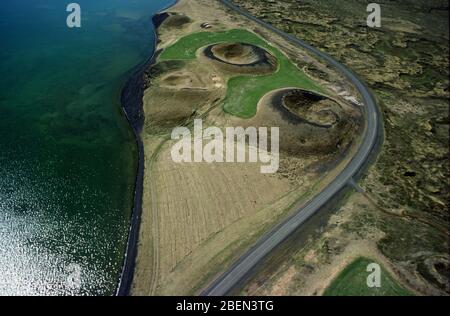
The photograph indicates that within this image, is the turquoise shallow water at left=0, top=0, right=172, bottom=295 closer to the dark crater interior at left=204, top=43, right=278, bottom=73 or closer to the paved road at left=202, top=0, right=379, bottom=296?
the paved road at left=202, top=0, right=379, bottom=296

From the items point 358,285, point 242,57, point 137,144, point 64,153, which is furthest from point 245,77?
point 358,285

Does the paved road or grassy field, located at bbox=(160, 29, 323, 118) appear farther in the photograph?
grassy field, located at bbox=(160, 29, 323, 118)

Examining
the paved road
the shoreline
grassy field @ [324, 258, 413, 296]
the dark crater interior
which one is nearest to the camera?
grassy field @ [324, 258, 413, 296]

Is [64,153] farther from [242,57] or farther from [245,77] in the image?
[242,57]

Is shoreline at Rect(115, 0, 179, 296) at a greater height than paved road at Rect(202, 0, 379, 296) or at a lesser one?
greater

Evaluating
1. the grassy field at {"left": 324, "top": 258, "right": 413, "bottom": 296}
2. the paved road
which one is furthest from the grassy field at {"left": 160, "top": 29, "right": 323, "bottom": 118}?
the grassy field at {"left": 324, "top": 258, "right": 413, "bottom": 296}

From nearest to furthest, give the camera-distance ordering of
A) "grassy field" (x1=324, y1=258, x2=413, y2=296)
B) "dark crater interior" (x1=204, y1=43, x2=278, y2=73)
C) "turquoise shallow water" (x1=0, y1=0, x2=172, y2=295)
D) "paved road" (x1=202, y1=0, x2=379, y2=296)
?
"grassy field" (x1=324, y1=258, x2=413, y2=296) < "paved road" (x1=202, y1=0, x2=379, y2=296) < "turquoise shallow water" (x1=0, y1=0, x2=172, y2=295) < "dark crater interior" (x1=204, y1=43, x2=278, y2=73)
